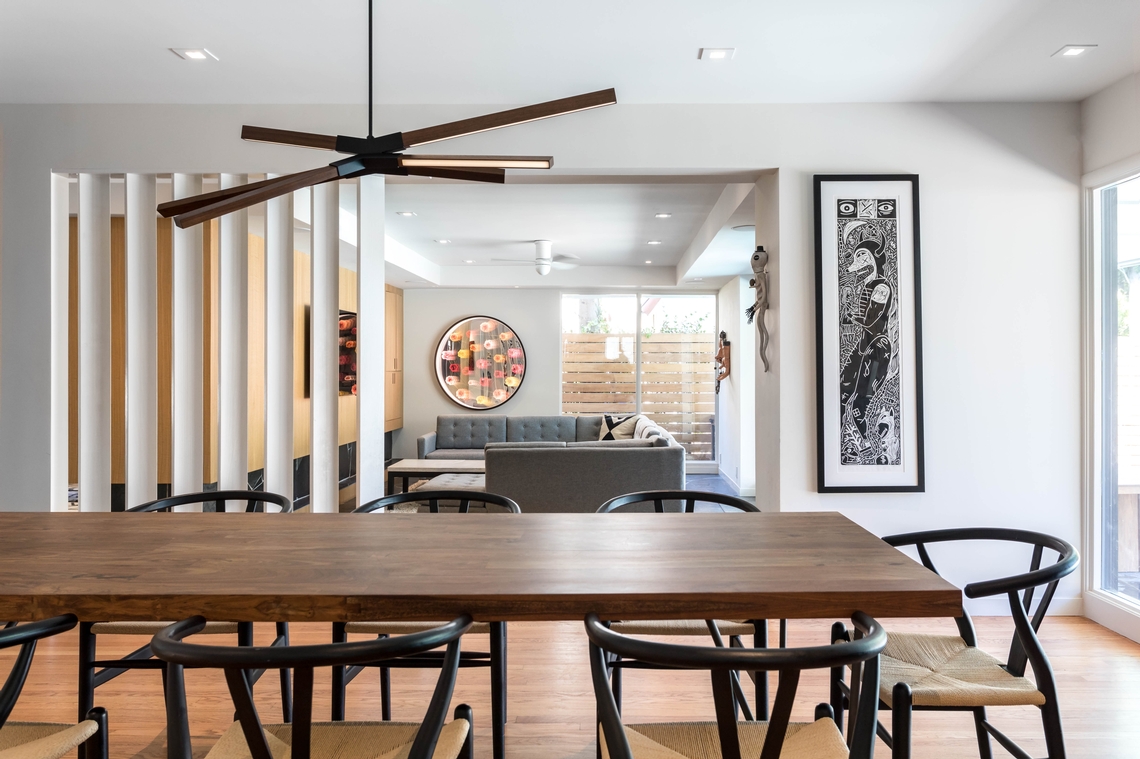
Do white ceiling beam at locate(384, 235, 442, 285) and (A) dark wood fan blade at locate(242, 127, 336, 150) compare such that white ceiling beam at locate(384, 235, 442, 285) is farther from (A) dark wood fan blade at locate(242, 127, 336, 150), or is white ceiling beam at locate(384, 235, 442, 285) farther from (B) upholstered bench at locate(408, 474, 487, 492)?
(A) dark wood fan blade at locate(242, 127, 336, 150)

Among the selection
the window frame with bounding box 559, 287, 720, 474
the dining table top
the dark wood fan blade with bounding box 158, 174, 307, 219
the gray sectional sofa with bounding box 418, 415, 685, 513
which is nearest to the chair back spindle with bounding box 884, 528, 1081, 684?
the dining table top

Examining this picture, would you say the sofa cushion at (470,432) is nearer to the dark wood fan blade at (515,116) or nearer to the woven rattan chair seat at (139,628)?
the woven rattan chair seat at (139,628)

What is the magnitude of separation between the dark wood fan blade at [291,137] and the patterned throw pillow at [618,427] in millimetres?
5102

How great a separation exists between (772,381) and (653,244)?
11.9 ft

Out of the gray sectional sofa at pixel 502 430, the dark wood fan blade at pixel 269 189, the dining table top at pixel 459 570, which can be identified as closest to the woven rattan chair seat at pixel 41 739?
the dining table top at pixel 459 570

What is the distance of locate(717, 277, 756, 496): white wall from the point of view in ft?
23.7

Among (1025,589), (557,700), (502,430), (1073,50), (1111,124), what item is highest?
(1073,50)

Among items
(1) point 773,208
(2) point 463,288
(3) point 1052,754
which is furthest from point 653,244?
(3) point 1052,754

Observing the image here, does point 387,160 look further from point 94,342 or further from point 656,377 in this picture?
point 656,377

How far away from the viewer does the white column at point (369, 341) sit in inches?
134

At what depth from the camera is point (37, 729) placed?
1.39m

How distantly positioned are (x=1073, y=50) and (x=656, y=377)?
20.6 feet

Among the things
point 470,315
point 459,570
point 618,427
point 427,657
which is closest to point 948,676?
point 459,570

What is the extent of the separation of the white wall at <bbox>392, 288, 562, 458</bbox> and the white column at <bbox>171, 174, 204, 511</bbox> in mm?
5285
